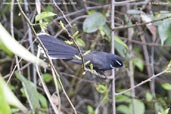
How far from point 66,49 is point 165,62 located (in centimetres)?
132

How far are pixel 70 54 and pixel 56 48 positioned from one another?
0.05 meters

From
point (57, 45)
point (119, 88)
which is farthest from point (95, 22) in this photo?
point (119, 88)

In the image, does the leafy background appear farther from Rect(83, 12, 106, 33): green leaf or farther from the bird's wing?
the bird's wing

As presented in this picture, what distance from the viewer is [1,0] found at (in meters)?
1.54

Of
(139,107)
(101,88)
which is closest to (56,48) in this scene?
(101,88)

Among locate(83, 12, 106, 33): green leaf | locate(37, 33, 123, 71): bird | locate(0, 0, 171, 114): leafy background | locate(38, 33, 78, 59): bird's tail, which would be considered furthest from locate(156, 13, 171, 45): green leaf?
locate(38, 33, 78, 59): bird's tail

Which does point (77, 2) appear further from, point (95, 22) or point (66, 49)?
point (66, 49)

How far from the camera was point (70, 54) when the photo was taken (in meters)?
1.05

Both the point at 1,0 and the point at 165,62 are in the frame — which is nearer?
the point at 1,0

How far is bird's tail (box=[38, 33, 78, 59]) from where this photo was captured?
100 centimetres

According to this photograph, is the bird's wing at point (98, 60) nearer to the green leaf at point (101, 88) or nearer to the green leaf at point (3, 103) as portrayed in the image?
the green leaf at point (101, 88)

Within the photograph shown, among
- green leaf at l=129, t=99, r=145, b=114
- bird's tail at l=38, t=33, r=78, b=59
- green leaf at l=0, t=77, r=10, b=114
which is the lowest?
green leaf at l=129, t=99, r=145, b=114

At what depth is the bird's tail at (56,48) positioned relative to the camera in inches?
39.4

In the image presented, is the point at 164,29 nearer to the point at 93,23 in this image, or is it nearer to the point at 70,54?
the point at 93,23
